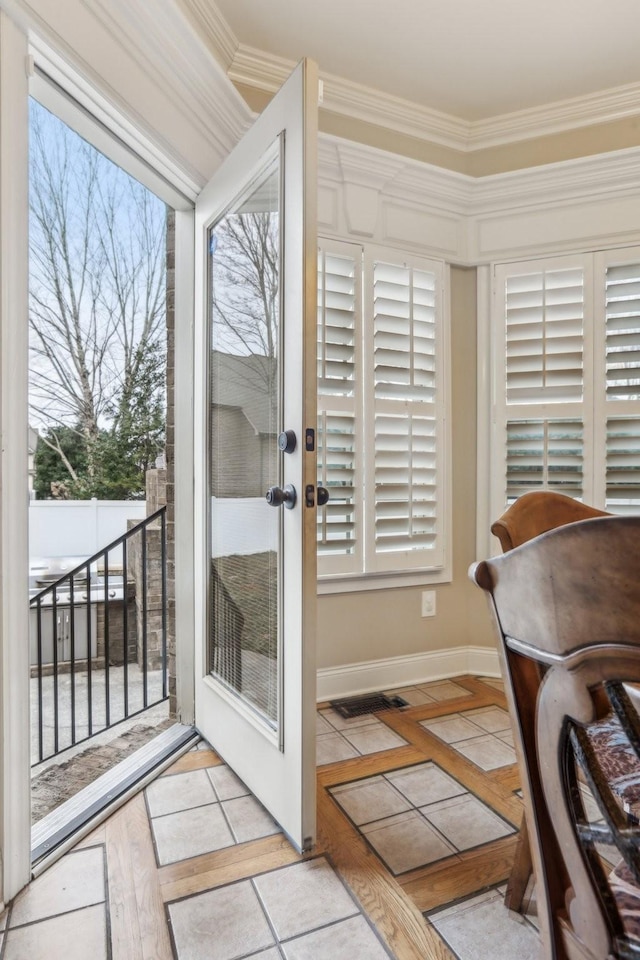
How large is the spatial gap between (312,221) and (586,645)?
1.28m

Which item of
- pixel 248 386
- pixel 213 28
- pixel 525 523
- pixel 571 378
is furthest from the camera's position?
pixel 571 378

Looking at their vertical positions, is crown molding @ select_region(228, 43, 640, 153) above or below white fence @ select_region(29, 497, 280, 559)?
above

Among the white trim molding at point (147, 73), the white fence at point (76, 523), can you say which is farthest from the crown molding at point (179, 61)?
the white fence at point (76, 523)

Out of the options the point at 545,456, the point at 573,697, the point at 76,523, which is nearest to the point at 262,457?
the point at 573,697

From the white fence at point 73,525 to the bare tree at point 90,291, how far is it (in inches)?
9.1

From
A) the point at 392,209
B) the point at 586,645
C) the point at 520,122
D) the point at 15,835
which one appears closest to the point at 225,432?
the point at 15,835

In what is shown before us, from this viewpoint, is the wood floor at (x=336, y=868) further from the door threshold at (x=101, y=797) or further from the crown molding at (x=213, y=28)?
the crown molding at (x=213, y=28)

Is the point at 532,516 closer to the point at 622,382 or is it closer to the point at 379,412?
the point at 379,412

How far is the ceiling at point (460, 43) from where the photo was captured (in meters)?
2.06

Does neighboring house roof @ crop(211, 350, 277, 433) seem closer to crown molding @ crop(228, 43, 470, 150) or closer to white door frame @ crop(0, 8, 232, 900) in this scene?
white door frame @ crop(0, 8, 232, 900)

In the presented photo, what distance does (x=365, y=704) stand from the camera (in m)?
2.43

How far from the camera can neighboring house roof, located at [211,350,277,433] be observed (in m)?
1.69

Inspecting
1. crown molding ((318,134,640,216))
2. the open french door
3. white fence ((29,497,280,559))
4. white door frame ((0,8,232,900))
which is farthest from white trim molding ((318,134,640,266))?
white fence ((29,497,280,559))

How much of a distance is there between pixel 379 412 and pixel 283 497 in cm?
114
